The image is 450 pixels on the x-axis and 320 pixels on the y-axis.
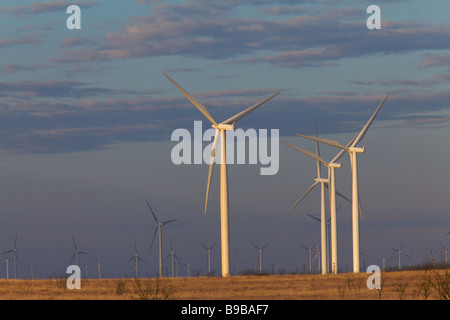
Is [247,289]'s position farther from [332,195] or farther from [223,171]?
[332,195]

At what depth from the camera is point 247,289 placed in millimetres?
47688

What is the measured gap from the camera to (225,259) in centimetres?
6775

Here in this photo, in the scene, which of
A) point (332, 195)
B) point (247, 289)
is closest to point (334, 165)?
point (332, 195)

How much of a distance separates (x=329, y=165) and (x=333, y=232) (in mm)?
8033

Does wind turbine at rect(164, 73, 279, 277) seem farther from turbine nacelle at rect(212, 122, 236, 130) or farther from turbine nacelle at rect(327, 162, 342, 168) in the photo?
turbine nacelle at rect(327, 162, 342, 168)

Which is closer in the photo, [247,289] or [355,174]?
[247,289]

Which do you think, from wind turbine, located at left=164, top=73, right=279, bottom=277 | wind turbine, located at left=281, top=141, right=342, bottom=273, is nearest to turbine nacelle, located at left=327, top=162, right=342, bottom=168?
wind turbine, located at left=281, top=141, right=342, bottom=273

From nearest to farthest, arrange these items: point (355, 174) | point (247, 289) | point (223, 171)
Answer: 1. point (247, 289)
2. point (223, 171)
3. point (355, 174)
